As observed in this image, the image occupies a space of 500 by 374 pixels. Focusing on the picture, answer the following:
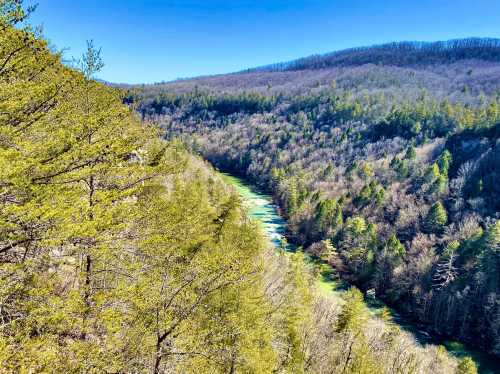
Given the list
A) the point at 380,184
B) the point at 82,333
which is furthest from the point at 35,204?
the point at 380,184

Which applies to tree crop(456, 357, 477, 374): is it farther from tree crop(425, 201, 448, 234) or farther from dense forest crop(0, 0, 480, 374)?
tree crop(425, 201, 448, 234)

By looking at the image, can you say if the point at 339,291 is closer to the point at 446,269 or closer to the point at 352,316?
the point at 446,269

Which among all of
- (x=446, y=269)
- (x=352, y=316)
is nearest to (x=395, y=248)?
(x=446, y=269)

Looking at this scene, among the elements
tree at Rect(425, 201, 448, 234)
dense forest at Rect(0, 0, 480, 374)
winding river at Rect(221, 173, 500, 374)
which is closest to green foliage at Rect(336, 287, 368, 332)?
winding river at Rect(221, 173, 500, 374)

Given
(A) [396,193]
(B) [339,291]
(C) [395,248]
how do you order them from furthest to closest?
(A) [396,193]
(C) [395,248]
(B) [339,291]

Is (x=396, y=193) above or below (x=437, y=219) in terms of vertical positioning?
above

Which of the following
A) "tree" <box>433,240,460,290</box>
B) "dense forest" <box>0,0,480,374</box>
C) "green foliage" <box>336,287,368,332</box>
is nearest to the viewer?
"dense forest" <box>0,0,480,374</box>

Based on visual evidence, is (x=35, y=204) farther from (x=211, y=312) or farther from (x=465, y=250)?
(x=465, y=250)

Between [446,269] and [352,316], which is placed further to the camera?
[446,269]
